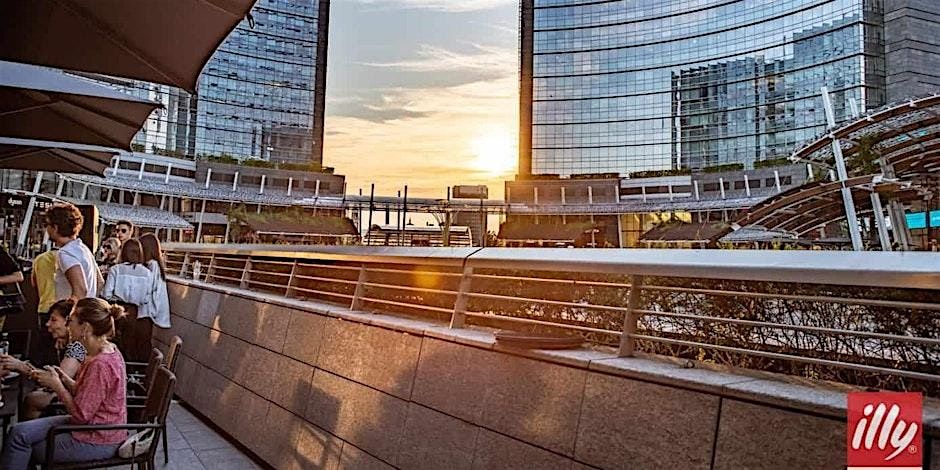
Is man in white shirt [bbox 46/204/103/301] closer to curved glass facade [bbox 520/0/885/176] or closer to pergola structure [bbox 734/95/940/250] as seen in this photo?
pergola structure [bbox 734/95/940/250]

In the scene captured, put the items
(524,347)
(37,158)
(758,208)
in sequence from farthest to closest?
(758,208), (37,158), (524,347)

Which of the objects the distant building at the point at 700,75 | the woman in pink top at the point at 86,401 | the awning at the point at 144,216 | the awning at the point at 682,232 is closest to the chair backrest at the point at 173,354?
the woman in pink top at the point at 86,401

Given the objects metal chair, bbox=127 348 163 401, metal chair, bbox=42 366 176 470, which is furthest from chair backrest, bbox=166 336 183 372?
metal chair, bbox=42 366 176 470

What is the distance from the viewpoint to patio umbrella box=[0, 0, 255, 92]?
3.86m

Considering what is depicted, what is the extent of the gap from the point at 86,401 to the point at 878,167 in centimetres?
3275

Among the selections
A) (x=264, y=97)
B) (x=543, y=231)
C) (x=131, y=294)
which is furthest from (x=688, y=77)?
(x=131, y=294)

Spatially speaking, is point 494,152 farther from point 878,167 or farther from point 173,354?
point 173,354

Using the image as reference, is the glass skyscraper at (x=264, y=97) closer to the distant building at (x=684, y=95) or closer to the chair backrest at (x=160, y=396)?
the distant building at (x=684, y=95)

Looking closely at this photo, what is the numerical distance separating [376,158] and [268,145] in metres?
38.1

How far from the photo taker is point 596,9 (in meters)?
92.7

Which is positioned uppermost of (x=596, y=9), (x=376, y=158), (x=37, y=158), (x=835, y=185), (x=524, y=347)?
(x=596, y=9)

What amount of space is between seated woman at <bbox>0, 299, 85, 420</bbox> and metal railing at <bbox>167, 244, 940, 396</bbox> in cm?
215

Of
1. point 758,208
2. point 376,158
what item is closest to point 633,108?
point 376,158

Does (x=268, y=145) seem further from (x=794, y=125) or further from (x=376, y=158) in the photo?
(x=794, y=125)
